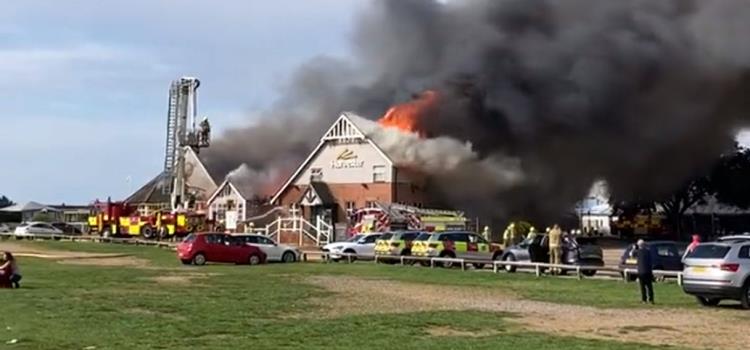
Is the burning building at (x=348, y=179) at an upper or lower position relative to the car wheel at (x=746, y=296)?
upper

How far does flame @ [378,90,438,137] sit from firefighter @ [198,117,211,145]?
24.8 metres

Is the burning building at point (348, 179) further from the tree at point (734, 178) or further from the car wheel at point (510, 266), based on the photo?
the tree at point (734, 178)

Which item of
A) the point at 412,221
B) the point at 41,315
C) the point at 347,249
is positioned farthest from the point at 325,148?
the point at 41,315

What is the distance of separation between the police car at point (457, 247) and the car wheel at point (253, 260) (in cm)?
808

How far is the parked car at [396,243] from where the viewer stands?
46969mm

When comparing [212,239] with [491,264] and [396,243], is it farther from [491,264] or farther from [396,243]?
[491,264]

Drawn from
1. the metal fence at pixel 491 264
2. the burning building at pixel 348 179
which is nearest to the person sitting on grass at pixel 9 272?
the metal fence at pixel 491 264

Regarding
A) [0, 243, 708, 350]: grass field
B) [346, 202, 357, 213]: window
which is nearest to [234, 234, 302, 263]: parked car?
[0, 243, 708, 350]: grass field

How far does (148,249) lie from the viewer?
64375mm

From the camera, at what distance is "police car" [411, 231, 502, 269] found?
44.7m

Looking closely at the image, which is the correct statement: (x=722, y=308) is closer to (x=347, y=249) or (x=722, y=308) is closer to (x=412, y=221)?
(x=347, y=249)

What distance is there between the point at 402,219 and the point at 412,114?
13737mm

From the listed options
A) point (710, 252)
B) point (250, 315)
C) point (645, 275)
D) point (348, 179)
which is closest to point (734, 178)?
point (348, 179)

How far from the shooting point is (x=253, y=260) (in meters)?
48.0
